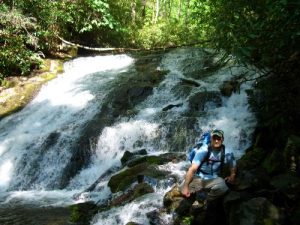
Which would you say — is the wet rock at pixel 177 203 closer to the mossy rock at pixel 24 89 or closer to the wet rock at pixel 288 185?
the wet rock at pixel 288 185

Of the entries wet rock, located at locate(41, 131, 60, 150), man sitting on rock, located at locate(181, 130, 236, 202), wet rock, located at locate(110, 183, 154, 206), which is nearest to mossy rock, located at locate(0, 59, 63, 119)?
wet rock, located at locate(41, 131, 60, 150)

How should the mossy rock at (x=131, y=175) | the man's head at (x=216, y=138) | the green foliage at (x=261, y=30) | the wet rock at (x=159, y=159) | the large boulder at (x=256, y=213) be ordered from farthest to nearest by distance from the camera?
the wet rock at (x=159, y=159)
the mossy rock at (x=131, y=175)
the man's head at (x=216, y=138)
the green foliage at (x=261, y=30)
the large boulder at (x=256, y=213)

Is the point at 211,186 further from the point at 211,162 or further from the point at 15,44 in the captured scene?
the point at 15,44

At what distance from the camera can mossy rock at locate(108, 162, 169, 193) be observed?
10.0m

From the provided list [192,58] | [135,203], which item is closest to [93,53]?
[192,58]

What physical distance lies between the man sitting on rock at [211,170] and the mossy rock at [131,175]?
2.91 meters

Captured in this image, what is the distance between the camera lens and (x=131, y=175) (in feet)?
34.3

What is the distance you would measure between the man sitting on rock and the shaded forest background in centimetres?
139

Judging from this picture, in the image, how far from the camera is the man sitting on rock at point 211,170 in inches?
253

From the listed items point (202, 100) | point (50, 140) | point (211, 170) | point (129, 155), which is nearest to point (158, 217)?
point (211, 170)

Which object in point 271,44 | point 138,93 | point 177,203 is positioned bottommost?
point 177,203

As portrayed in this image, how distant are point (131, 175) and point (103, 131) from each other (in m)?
3.37

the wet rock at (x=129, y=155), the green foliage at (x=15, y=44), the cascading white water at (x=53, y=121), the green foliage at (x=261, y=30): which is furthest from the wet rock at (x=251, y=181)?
the green foliage at (x=15, y=44)

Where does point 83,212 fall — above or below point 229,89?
below
